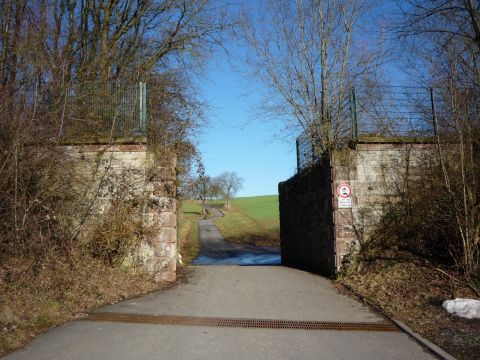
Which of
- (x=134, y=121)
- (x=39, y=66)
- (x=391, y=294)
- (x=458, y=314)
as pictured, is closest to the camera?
(x=458, y=314)

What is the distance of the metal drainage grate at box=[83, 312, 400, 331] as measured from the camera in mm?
7137

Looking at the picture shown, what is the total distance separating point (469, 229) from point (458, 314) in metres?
2.55

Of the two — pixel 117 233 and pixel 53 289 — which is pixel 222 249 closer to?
pixel 117 233

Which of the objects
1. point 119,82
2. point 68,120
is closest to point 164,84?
point 119,82

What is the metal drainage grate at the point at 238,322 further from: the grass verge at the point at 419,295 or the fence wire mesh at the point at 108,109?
the fence wire mesh at the point at 108,109

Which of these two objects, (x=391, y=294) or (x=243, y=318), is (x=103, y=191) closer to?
(x=243, y=318)

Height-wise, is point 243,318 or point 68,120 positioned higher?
point 68,120

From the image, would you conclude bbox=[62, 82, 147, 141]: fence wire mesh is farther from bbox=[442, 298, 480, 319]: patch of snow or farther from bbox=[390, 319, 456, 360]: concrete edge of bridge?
bbox=[442, 298, 480, 319]: patch of snow

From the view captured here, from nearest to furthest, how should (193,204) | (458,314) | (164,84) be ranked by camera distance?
(458,314) < (164,84) < (193,204)

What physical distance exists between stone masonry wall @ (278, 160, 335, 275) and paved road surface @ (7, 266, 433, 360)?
268cm

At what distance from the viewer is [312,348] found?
239 inches

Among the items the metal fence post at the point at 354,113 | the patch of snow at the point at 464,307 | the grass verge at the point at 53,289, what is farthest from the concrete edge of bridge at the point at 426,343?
the metal fence post at the point at 354,113

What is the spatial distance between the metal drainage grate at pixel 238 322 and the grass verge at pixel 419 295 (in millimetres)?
677

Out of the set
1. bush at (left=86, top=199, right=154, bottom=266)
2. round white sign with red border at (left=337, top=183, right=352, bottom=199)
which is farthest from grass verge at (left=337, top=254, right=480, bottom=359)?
bush at (left=86, top=199, right=154, bottom=266)
